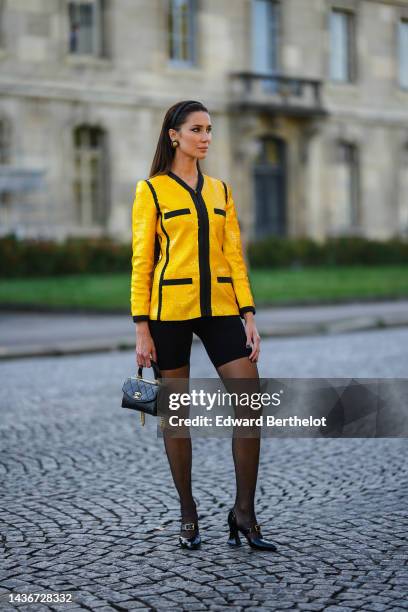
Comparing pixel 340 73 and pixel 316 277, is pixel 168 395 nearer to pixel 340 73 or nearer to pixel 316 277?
pixel 316 277

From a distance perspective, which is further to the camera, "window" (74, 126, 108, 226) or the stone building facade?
"window" (74, 126, 108, 226)

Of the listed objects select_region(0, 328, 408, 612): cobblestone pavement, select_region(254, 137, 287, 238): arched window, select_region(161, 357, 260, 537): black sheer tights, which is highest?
select_region(254, 137, 287, 238): arched window

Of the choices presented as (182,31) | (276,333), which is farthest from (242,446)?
(182,31)

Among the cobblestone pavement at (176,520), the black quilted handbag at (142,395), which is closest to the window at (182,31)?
the cobblestone pavement at (176,520)

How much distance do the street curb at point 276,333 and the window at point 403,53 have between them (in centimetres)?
2507

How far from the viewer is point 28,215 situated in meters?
30.5

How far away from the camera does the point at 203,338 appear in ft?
17.0

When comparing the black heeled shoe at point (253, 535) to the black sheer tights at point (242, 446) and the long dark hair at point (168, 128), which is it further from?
the long dark hair at point (168, 128)

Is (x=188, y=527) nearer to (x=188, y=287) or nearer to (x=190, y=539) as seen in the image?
(x=190, y=539)

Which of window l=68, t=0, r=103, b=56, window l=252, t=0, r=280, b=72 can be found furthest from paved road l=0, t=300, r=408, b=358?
window l=252, t=0, r=280, b=72

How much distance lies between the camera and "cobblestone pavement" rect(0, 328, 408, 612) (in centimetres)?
452

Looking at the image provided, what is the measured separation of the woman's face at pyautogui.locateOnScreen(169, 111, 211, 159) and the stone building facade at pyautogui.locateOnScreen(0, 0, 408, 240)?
78.5 ft

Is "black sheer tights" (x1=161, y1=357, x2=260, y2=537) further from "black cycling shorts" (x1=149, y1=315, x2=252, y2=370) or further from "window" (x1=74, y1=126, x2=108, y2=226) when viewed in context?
"window" (x1=74, y1=126, x2=108, y2=226)

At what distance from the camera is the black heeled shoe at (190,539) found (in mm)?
5146
